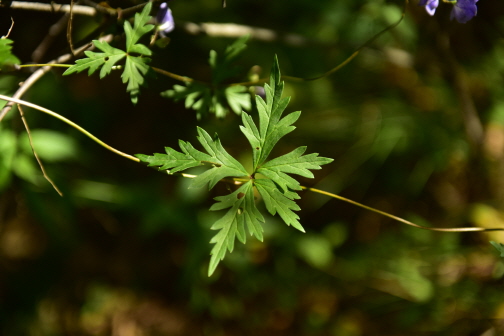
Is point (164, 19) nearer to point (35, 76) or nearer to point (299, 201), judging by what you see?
point (35, 76)

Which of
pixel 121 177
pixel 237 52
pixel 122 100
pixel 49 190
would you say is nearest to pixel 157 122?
pixel 122 100

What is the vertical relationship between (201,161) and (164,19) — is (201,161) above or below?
below

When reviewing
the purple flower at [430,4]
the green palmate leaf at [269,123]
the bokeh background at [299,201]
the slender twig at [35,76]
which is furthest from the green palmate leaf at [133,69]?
the bokeh background at [299,201]

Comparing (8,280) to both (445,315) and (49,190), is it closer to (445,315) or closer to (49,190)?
(49,190)

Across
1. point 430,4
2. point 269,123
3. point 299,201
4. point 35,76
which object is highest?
point 430,4

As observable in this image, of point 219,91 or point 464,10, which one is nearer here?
point 464,10

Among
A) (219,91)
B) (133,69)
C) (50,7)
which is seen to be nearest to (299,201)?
(219,91)
